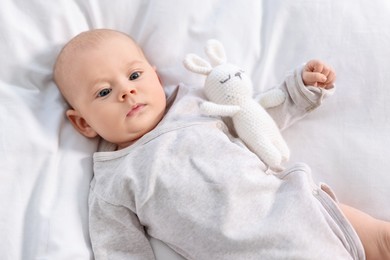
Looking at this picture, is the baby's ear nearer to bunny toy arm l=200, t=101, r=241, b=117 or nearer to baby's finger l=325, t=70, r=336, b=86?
bunny toy arm l=200, t=101, r=241, b=117

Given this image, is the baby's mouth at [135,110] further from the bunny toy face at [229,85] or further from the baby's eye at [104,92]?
the bunny toy face at [229,85]

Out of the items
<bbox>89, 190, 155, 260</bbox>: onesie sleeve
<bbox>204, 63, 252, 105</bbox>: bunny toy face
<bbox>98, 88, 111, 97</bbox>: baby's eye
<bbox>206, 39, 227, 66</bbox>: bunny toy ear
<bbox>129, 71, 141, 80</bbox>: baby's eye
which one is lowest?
<bbox>89, 190, 155, 260</bbox>: onesie sleeve

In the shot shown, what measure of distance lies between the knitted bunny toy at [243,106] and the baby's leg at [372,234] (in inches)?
8.0

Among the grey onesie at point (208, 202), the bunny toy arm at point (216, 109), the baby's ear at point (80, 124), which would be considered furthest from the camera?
the baby's ear at point (80, 124)

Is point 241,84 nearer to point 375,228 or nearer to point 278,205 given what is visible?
point 278,205

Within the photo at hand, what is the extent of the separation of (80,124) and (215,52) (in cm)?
37

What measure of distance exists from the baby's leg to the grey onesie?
0.16 feet

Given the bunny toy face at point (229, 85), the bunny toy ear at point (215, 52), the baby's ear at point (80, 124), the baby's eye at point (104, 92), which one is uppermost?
the bunny toy ear at point (215, 52)

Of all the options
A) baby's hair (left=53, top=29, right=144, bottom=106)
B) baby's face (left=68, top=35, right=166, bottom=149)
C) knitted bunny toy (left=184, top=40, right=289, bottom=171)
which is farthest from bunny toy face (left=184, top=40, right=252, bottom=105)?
baby's hair (left=53, top=29, right=144, bottom=106)

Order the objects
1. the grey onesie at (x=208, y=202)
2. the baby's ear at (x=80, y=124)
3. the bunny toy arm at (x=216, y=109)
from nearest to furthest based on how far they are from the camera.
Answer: the grey onesie at (x=208, y=202) → the bunny toy arm at (x=216, y=109) → the baby's ear at (x=80, y=124)

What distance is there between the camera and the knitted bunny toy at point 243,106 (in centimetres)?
113

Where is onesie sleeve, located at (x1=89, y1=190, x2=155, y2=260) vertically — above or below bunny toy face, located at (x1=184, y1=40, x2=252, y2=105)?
below

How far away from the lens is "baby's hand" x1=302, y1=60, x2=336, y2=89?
3.80 ft

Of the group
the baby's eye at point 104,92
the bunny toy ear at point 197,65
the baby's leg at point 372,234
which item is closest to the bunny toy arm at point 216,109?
the bunny toy ear at point 197,65
